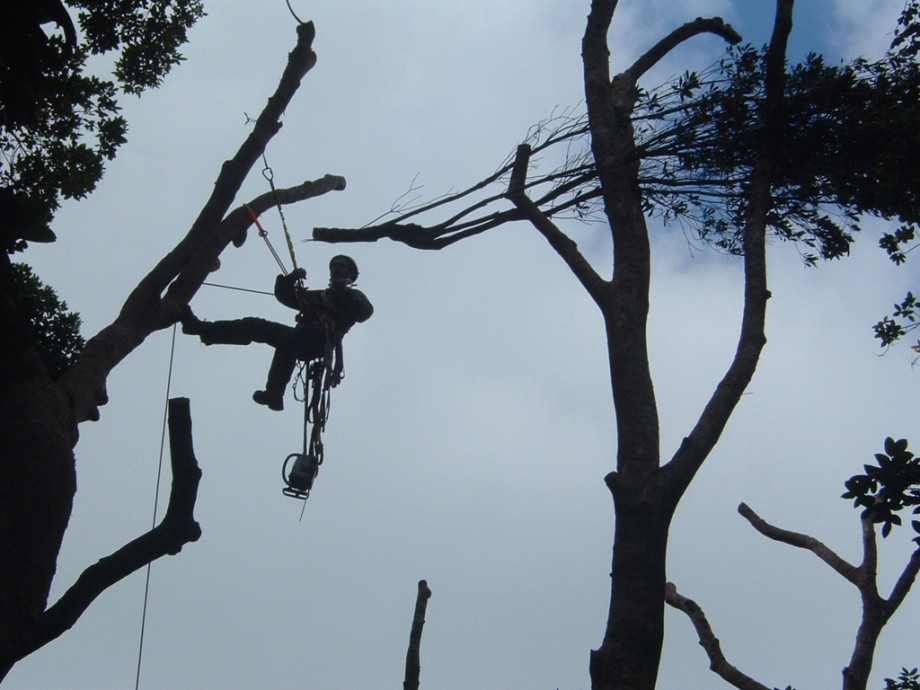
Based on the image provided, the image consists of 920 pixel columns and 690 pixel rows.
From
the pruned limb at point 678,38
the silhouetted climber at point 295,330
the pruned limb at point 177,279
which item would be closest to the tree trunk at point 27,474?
the pruned limb at point 177,279

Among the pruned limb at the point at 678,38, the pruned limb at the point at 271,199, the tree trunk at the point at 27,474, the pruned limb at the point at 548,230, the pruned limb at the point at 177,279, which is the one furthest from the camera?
the pruned limb at the point at 678,38

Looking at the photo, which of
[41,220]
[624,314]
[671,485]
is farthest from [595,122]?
[41,220]

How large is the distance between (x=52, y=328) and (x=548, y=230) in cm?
282

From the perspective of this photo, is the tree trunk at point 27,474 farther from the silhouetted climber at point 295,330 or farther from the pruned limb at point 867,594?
the pruned limb at point 867,594

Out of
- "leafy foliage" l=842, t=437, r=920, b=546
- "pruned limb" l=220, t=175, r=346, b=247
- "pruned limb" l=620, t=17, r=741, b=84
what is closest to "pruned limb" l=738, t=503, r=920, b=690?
"leafy foliage" l=842, t=437, r=920, b=546

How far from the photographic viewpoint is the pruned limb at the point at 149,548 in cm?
332

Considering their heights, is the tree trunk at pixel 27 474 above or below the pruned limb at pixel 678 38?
below

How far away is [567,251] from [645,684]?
234cm

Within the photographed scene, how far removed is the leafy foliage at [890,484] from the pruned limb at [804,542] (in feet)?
8.81

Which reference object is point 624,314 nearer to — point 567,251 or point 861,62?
point 567,251

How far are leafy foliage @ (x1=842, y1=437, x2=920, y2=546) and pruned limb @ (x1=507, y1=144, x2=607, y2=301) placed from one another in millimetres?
1343

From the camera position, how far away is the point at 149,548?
3477 millimetres

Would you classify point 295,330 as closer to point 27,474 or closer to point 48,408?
point 48,408

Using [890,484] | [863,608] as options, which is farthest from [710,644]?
[890,484]
